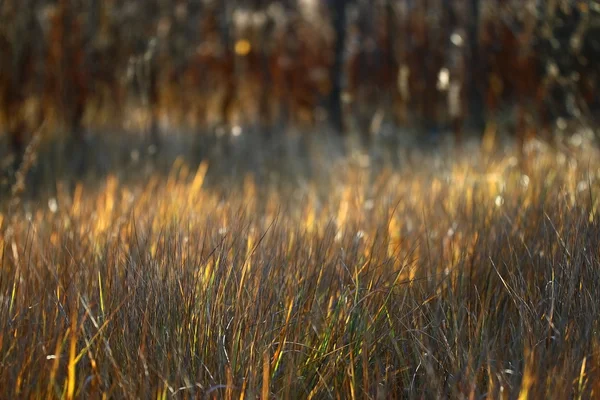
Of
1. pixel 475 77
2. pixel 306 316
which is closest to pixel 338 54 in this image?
pixel 475 77

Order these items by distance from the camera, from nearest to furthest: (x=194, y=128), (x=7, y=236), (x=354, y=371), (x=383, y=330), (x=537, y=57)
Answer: (x=354, y=371) → (x=383, y=330) → (x=7, y=236) → (x=537, y=57) → (x=194, y=128)

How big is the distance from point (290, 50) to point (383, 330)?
14.3 feet

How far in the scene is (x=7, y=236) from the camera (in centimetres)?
226

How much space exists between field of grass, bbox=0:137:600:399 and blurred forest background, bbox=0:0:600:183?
2106mm

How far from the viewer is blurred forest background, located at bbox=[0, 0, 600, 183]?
4258 millimetres

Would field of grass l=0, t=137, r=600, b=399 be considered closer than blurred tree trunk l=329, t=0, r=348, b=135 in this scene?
Yes

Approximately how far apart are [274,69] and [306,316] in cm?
396

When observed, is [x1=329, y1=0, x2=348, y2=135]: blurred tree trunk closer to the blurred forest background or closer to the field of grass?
the blurred forest background

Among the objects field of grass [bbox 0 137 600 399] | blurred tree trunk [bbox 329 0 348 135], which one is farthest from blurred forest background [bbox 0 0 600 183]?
field of grass [bbox 0 137 600 399]

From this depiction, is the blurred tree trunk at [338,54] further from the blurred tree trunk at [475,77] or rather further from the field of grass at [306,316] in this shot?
the field of grass at [306,316]

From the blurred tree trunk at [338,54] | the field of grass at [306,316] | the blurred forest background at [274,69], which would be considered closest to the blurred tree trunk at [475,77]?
the blurred forest background at [274,69]

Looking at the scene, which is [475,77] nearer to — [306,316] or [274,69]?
[274,69]

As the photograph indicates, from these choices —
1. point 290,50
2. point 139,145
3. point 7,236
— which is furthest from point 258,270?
point 290,50

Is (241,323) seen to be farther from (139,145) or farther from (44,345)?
(139,145)
